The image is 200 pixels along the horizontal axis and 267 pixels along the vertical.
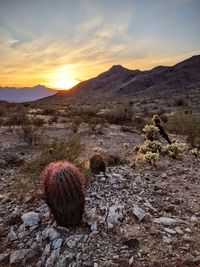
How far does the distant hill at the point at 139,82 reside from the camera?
9350 centimetres

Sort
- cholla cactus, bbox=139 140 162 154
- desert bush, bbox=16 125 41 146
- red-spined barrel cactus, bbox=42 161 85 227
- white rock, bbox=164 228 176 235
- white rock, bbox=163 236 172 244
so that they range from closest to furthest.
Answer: white rock, bbox=163 236 172 244
red-spined barrel cactus, bbox=42 161 85 227
white rock, bbox=164 228 176 235
cholla cactus, bbox=139 140 162 154
desert bush, bbox=16 125 41 146

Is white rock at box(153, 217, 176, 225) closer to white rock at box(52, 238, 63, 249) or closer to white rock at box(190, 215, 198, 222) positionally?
white rock at box(190, 215, 198, 222)

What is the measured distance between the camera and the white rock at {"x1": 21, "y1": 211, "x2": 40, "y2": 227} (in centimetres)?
580

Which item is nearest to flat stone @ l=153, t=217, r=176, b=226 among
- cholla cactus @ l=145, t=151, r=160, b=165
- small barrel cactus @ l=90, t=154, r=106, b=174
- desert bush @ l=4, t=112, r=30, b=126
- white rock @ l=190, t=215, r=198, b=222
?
white rock @ l=190, t=215, r=198, b=222

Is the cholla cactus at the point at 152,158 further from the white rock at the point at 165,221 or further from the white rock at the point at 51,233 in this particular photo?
→ the white rock at the point at 51,233

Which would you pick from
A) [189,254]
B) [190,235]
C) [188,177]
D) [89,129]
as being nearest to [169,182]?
[188,177]

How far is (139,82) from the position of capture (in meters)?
110

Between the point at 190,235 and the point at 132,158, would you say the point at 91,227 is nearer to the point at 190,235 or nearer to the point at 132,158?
the point at 190,235

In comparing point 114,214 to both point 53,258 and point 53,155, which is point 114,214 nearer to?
point 53,258

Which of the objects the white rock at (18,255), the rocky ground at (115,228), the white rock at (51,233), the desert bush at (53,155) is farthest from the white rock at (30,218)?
the desert bush at (53,155)

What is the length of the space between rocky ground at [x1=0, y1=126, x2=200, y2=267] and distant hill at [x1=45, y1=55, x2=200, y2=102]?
61377 mm

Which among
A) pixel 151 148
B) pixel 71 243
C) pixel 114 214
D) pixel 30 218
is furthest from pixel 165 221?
pixel 151 148

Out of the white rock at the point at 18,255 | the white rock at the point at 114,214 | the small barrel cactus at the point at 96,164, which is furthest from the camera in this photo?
the small barrel cactus at the point at 96,164

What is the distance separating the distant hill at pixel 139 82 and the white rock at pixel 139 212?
62.4 metres
